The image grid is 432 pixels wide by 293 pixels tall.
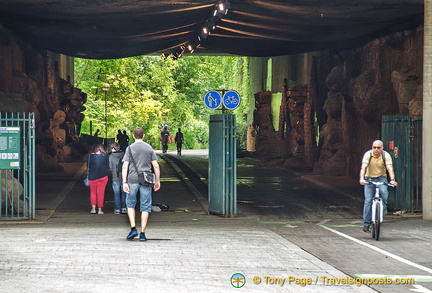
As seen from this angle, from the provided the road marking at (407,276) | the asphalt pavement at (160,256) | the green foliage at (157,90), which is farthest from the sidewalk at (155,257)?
the green foliage at (157,90)

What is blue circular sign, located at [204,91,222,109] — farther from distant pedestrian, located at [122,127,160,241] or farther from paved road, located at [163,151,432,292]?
distant pedestrian, located at [122,127,160,241]

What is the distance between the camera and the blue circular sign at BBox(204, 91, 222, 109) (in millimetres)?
22297

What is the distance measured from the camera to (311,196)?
21625 millimetres

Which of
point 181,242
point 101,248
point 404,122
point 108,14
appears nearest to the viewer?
point 101,248

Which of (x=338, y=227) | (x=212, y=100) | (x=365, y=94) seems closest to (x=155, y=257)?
(x=338, y=227)

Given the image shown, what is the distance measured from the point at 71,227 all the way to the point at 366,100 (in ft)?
40.3

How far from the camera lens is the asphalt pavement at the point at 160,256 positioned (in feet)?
28.9

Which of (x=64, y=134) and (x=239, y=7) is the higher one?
(x=239, y=7)

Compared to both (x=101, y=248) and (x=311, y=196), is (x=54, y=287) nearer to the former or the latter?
(x=101, y=248)

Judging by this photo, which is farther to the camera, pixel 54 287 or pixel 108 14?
pixel 108 14

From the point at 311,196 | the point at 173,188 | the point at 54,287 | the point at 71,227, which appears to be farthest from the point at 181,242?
the point at 173,188

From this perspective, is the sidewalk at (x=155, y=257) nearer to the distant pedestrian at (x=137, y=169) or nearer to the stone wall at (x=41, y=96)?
the distant pedestrian at (x=137, y=169)

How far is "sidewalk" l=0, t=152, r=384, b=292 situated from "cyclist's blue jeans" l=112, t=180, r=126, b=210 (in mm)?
587

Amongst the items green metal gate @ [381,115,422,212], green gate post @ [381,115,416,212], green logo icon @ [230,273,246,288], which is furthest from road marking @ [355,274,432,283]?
green gate post @ [381,115,416,212]
